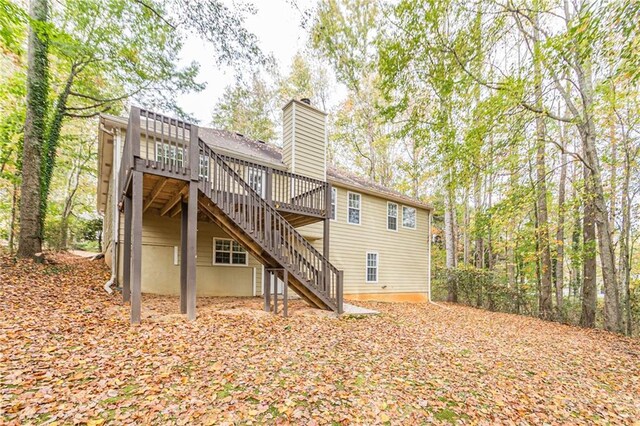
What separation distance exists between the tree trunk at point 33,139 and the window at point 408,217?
1400 cm

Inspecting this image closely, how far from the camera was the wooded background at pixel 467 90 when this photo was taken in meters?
6.91

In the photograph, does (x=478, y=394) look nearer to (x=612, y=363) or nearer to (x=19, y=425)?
(x=612, y=363)

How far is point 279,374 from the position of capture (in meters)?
4.04

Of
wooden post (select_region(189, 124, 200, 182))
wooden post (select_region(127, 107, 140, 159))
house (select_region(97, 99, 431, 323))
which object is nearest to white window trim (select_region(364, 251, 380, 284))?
house (select_region(97, 99, 431, 323))

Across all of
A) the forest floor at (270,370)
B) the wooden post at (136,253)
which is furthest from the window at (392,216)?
the wooden post at (136,253)

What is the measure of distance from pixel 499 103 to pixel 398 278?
28.1ft

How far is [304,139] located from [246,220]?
5200 mm

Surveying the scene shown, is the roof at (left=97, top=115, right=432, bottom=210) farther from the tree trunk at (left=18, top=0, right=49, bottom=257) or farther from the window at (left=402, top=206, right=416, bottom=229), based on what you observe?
the tree trunk at (left=18, top=0, right=49, bottom=257)

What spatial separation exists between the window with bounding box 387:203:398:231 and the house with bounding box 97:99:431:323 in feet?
0.21

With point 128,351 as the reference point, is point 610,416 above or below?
below

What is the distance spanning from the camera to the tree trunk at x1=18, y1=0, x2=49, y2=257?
27.5 feet

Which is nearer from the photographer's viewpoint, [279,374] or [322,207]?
[279,374]

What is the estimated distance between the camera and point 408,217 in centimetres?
1466

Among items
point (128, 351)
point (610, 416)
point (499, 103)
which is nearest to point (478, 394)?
point (610, 416)
